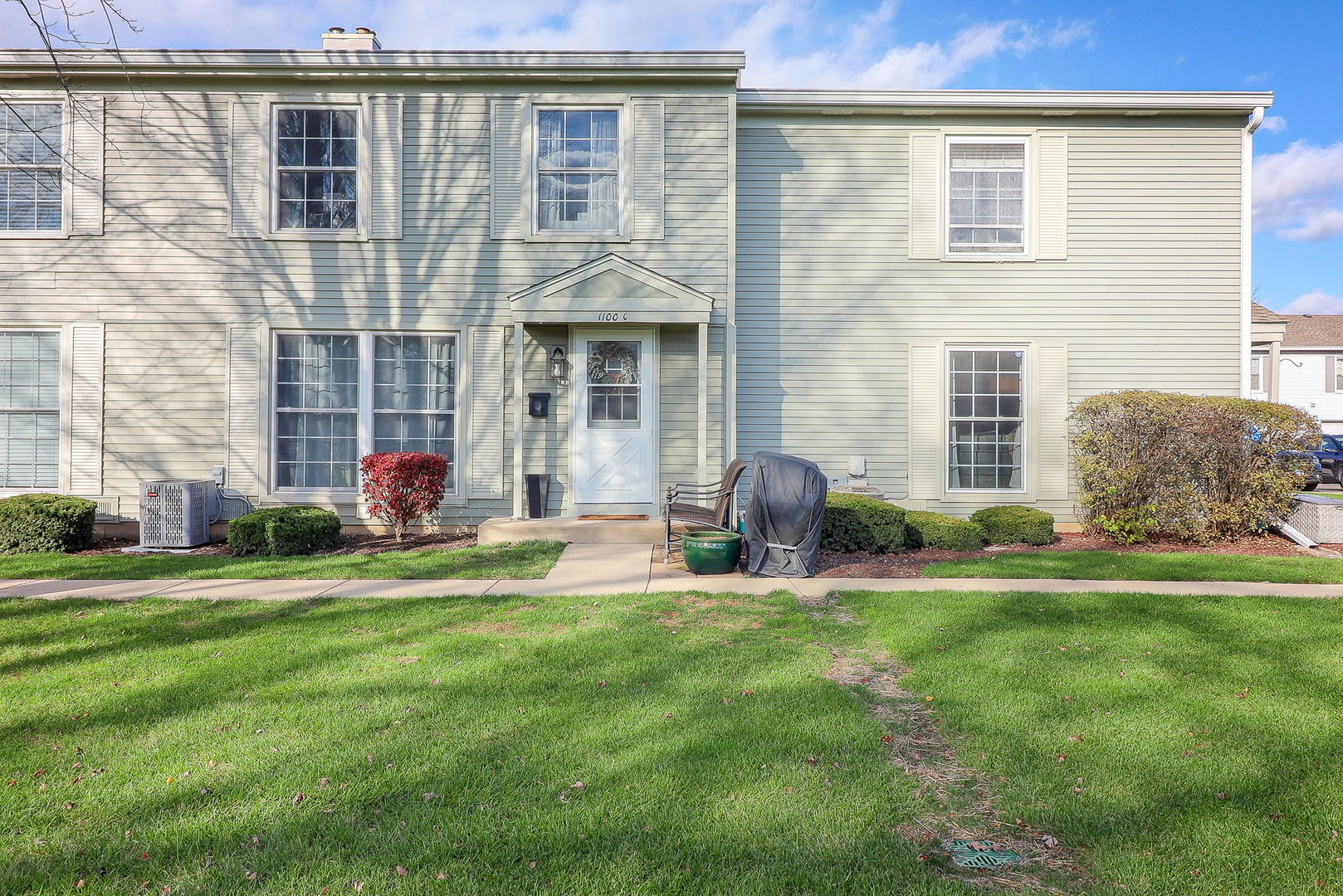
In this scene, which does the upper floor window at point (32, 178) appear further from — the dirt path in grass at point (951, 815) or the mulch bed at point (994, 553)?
the dirt path in grass at point (951, 815)

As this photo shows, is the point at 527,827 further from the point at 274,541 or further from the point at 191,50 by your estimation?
the point at 191,50

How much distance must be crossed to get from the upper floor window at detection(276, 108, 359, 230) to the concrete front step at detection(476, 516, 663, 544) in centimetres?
459

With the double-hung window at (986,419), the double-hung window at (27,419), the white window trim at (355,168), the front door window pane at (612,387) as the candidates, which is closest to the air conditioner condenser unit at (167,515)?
the double-hung window at (27,419)

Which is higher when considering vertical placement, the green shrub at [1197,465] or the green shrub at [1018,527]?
the green shrub at [1197,465]

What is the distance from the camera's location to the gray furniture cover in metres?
6.88

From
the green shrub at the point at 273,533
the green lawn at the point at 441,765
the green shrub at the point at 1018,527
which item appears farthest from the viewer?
the green shrub at the point at 1018,527

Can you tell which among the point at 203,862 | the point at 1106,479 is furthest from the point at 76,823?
the point at 1106,479

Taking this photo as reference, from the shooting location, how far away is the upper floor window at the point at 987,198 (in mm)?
10122

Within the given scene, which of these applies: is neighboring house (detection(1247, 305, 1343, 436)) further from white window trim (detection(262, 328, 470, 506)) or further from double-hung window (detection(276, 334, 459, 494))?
double-hung window (detection(276, 334, 459, 494))

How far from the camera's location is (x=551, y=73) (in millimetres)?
9430

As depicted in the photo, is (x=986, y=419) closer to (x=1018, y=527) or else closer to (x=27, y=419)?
(x=1018, y=527)

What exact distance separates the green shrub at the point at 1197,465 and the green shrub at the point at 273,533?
9295mm

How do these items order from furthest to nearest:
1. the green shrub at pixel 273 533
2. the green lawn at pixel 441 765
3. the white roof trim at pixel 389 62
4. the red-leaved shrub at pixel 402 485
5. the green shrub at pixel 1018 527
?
the white roof trim at pixel 389 62, the green shrub at pixel 1018 527, the red-leaved shrub at pixel 402 485, the green shrub at pixel 273 533, the green lawn at pixel 441 765

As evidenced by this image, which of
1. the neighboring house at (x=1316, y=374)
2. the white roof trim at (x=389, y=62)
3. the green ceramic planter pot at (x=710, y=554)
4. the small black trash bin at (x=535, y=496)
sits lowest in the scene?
the green ceramic planter pot at (x=710, y=554)
